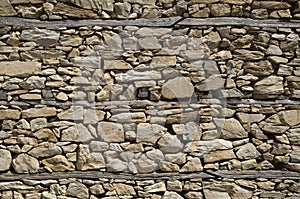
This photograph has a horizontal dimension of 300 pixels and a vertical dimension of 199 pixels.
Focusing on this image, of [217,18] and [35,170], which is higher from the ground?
[217,18]

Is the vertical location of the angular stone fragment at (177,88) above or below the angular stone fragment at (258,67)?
below

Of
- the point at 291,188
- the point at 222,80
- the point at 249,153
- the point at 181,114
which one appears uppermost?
the point at 222,80

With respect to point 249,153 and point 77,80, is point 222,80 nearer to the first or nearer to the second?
point 249,153

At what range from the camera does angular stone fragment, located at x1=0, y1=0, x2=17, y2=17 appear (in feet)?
13.4

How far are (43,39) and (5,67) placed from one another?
0.44 m

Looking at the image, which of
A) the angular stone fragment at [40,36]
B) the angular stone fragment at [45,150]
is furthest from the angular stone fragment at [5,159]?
the angular stone fragment at [40,36]

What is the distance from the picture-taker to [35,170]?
419 cm

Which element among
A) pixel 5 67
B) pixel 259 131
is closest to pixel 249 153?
pixel 259 131

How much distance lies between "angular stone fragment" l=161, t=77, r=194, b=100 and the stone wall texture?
11 millimetres

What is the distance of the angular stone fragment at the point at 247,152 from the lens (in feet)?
14.0

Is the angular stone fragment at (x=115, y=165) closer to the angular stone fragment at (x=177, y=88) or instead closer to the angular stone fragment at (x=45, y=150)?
the angular stone fragment at (x=45, y=150)

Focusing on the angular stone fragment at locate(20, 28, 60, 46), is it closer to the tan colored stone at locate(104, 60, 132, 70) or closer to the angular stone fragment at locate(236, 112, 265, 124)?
the tan colored stone at locate(104, 60, 132, 70)

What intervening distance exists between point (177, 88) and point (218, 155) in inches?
30.1

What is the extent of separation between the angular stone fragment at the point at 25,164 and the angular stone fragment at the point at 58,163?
0.09m
